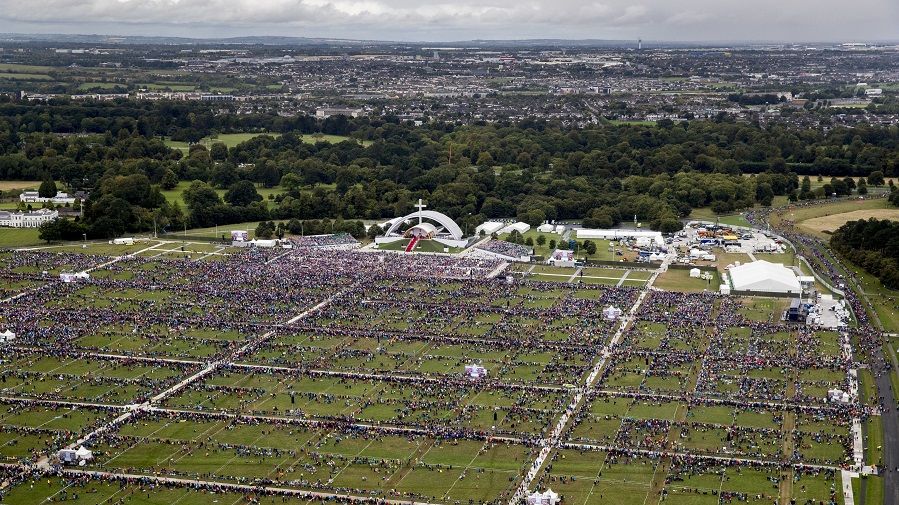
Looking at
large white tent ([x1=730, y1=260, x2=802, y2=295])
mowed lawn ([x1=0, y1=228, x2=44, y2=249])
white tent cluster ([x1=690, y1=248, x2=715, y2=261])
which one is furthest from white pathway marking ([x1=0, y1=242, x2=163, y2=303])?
large white tent ([x1=730, y1=260, x2=802, y2=295])

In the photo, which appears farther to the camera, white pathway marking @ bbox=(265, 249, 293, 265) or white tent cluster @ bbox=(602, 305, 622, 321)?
white pathway marking @ bbox=(265, 249, 293, 265)

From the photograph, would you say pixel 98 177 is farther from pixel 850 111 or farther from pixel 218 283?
pixel 850 111

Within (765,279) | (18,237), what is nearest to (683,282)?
(765,279)

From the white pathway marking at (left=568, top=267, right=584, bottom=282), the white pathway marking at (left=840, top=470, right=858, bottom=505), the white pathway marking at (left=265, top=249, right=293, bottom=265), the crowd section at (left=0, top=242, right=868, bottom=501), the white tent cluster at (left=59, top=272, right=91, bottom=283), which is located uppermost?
the white pathway marking at (left=840, top=470, right=858, bottom=505)

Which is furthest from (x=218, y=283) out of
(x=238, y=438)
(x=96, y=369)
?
(x=238, y=438)

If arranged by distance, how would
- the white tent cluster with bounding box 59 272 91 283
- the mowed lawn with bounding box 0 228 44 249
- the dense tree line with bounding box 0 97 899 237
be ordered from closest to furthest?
the white tent cluster with bounding box 59 272 91 283, the mowed lawn with bounding box 0 228 44 249, the dense tree line with bounding box 0 97 899 237

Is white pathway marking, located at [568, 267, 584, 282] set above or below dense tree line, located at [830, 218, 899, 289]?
below

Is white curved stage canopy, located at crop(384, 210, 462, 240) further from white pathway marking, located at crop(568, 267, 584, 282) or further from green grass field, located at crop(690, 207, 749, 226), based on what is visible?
green grass field, located at crop(690, 207, 749, 226)
